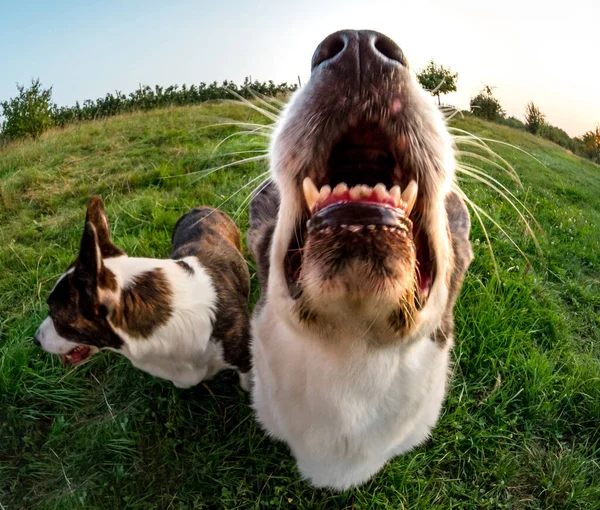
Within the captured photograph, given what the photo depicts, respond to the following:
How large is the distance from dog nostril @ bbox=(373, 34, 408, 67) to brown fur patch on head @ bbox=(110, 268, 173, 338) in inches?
76.7

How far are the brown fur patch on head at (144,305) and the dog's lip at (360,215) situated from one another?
67.4 inches

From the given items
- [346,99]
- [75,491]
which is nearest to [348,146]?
[346,99]

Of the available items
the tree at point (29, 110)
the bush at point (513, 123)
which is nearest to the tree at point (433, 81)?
the bush at point (513, 123)

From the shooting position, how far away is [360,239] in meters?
1.15

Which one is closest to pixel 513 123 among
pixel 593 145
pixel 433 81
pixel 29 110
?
pixel 593 145

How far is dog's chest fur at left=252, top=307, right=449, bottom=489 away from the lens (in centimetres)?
157

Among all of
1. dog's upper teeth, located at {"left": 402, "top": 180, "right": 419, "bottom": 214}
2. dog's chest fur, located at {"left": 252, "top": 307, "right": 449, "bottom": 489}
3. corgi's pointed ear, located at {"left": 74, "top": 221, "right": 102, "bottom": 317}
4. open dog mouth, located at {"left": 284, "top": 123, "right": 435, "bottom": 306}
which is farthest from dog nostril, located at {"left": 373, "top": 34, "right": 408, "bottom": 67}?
corgi's pointed ear, located at {"left": 74, "top": 221, "right": 102, "bottom": 317}

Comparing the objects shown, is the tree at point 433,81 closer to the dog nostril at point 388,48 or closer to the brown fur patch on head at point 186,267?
the dog nostril at point 388,48

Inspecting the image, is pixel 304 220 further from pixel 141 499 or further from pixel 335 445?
pixel 141 499

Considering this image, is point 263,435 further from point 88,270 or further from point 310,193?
point 310,193

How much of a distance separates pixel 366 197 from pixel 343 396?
0.81 m

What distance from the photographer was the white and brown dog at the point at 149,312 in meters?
2.46

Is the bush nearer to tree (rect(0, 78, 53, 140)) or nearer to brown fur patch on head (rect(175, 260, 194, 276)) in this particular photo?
brown fur patch on head (rect(175, 260, 194, 276))

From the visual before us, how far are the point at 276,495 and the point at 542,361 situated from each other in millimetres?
2052
